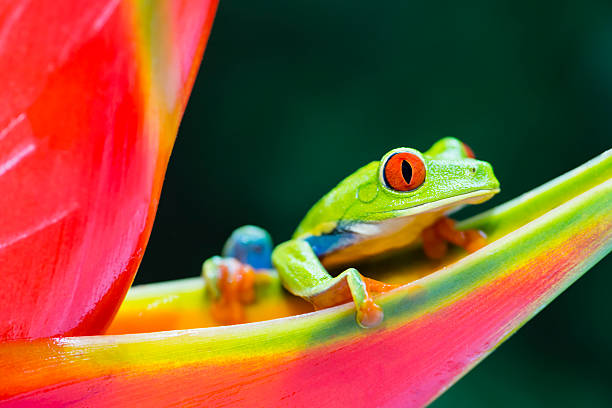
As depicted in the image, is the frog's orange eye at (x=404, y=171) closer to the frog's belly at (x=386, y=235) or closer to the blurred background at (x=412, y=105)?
the frog's belly at (x=386, y=235)

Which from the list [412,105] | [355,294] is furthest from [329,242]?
[412,105]

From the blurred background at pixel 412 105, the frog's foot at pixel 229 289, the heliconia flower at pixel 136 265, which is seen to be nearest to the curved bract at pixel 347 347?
the heliconia flower at pixel 136 265

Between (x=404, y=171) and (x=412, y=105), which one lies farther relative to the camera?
(x=412, y=105)

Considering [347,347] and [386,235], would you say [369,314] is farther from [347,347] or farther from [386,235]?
[386,235]

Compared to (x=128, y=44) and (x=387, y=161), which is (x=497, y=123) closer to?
(x=387, y=161)

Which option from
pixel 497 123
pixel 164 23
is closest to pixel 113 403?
pixel 164 23

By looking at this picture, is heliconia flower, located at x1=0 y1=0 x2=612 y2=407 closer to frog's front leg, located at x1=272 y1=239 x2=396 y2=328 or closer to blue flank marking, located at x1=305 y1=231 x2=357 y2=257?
frog's front leg, located at x1=272 y1=239 x2=396 y2=328
